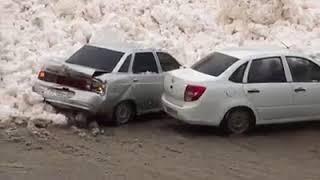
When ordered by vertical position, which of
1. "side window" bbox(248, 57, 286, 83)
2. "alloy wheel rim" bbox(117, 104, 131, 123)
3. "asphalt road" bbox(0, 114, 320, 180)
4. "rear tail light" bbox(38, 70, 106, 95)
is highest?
"side window" bbox(248, 57, 286, 83)

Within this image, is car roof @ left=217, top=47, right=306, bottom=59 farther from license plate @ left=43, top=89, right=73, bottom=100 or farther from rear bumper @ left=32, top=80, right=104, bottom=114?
license plate @ left=43, top=89, right=73, bottom=100

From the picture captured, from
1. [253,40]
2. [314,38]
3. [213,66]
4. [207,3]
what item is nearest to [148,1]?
[207,3]

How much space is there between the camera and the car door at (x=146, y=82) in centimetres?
1240

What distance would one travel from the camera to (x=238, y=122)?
11.6 m

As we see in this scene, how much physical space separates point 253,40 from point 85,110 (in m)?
7.64

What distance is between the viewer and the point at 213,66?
11.9m

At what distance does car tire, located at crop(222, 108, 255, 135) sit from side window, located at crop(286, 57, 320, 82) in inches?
46.7

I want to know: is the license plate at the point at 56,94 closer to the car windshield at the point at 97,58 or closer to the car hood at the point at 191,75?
the car windshield at the point at 97,58

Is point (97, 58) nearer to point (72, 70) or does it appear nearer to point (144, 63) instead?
point (72, 70)

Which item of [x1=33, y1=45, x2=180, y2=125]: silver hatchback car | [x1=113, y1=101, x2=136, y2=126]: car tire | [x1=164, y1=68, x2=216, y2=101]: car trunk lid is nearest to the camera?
[x1=164, y1=68, x2=216, y2=101]: car trunk lid

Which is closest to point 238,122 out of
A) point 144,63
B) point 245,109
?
point 245,109

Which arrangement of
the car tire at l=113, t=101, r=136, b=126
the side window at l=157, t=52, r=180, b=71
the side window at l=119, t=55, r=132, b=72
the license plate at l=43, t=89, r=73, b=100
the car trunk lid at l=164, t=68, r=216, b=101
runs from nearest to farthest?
the car trunk lid at l=164, t=68, r=216, b=101, the license plate at l=43, t=89, r=73, b=100, the car tire at l=113, t=101, r=136, b=126, the side window at l=119, t=55, r=132, b=72, the side window at l=157, t=52, r=180, b=71

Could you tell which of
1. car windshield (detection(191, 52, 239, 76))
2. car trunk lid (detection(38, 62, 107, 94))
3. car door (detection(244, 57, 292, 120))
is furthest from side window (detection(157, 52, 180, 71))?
car door (detection(244, 57, 292, 120))

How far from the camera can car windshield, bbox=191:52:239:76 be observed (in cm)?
1167
